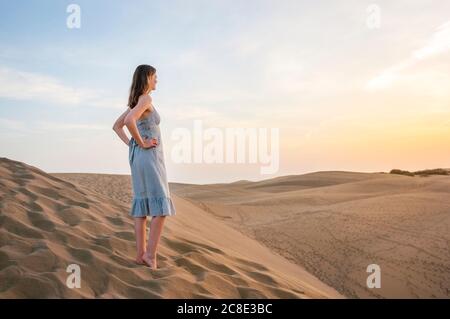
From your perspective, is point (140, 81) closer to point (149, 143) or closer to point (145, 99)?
point (145, 99)

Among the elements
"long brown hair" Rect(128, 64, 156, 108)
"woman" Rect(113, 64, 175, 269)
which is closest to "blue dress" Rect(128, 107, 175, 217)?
"woman" Rect(113, 64, 175, 269)

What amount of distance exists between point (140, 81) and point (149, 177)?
990mm

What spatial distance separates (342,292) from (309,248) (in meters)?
2.27

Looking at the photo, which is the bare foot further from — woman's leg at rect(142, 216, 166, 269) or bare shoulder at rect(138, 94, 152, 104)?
bare shoulder at rect(138, 94, 152, 104)

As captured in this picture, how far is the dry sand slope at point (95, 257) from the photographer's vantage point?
4.30 m

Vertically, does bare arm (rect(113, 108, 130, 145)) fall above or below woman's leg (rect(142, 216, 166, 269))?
above

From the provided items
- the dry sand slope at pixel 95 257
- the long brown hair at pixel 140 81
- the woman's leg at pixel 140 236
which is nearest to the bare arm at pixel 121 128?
the long brown hair at pixel 140 81

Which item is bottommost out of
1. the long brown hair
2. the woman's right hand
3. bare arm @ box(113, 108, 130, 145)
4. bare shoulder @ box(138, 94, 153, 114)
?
the woman's right hand

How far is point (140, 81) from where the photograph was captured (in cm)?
509

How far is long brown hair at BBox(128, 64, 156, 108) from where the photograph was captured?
5.08 metres

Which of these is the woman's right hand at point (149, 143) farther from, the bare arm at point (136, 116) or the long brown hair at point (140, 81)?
the long brown hair at point (140, 81)

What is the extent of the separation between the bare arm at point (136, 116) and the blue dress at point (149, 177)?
0.16 meters

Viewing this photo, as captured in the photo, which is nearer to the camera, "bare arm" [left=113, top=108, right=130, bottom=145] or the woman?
the woman

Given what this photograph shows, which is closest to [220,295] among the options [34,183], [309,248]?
[34,183]
